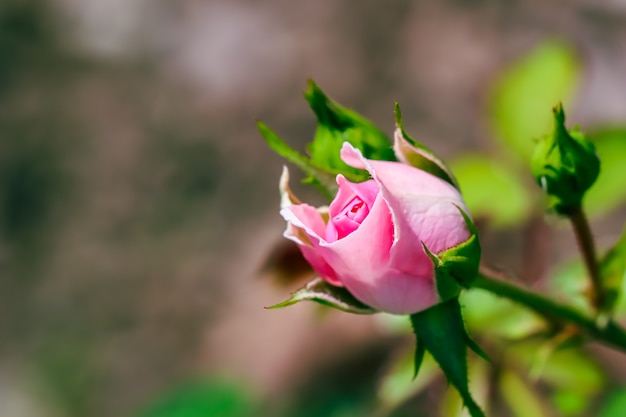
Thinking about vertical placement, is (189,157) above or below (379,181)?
below

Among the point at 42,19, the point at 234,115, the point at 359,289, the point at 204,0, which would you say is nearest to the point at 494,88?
the point at 359,289

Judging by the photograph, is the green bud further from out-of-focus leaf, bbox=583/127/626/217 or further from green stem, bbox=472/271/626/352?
out-of-focus leaf, bbox=583/127/626/217

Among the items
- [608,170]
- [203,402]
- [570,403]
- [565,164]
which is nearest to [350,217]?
[565,164]

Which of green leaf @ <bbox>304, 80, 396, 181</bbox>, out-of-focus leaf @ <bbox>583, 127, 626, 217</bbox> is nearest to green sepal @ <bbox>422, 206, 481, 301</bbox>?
green leaf @ <bbox>304, 80, 396, 181</bbox>

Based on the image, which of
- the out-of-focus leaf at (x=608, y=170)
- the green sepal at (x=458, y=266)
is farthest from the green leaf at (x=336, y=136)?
the out-of-focus leaf at (x=608, y=170)

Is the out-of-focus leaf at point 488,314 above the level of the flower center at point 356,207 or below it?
below

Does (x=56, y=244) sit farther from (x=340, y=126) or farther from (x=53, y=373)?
(x=340, y=126)

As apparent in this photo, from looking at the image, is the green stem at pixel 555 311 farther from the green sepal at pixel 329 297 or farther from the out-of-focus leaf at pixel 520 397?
the out-of-focus leaf at pixel 520 397
